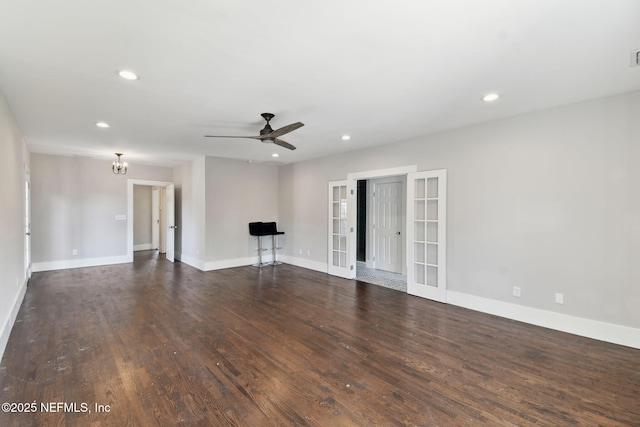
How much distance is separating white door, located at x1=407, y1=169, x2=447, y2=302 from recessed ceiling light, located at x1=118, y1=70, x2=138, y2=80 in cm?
399

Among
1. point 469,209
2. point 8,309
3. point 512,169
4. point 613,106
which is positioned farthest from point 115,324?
point 613,106

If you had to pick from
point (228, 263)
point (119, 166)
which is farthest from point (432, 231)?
point (119, 166)

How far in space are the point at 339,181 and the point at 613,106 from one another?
13.6 feet

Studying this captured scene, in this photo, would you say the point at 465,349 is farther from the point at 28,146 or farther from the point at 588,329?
the point at 28,146

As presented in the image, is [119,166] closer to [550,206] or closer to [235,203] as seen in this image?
[235,203]

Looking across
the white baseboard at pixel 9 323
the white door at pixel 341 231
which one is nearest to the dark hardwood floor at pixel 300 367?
the white baseboard at pixel 9 323

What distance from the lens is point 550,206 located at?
3.50 m

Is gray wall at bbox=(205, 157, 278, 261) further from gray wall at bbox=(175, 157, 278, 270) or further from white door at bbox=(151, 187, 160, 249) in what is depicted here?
white door at bbox=(151, 187, 160, 249)

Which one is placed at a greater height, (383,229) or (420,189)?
(420,189)

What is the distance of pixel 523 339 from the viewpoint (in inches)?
126

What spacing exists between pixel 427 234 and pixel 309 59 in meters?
3.35

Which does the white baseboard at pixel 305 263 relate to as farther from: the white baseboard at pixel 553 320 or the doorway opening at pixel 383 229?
the white baseboard at pixel 553 320

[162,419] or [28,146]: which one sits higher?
[28,146]

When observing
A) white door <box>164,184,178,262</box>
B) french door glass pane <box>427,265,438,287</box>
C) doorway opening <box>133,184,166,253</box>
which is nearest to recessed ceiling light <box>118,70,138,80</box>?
french door glass pane <box>427,265,438,287</box>
